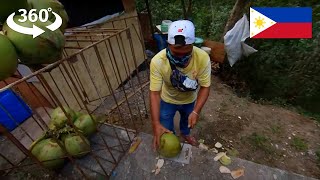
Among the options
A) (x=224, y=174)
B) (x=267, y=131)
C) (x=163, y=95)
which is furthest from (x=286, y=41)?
(x=224, y=174)

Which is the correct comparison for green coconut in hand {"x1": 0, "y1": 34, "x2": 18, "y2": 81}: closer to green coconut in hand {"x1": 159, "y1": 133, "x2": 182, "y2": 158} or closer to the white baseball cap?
the white baseball cap

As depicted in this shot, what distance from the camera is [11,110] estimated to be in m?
3.58

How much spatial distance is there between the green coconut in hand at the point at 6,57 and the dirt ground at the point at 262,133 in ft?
11.3

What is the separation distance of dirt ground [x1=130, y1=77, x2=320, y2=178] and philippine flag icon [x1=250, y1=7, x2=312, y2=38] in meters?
1.90

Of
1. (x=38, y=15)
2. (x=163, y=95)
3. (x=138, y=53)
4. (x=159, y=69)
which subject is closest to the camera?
(x=38, y=15)

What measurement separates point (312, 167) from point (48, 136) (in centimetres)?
368

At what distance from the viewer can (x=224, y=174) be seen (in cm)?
223

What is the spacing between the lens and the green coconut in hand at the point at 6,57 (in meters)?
0.64

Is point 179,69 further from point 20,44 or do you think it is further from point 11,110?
point 11,110

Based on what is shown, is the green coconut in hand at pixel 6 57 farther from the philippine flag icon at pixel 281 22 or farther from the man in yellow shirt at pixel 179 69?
the philippine flag icon at pixel 281 22

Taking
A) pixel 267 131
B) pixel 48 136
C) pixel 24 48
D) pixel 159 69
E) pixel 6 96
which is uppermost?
pixel 24 48

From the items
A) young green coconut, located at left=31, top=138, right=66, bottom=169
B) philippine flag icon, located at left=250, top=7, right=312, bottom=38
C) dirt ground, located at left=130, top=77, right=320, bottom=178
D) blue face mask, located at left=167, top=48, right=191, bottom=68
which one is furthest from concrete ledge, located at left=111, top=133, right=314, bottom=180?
philippine flag icon, located at left=250, top=7, right=312, bottom=38

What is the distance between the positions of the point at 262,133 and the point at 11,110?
4.19 meters

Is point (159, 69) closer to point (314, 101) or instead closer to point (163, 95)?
point (163, 95)
